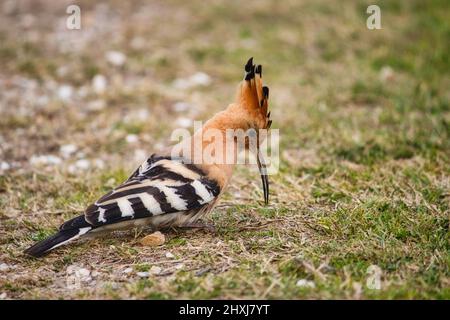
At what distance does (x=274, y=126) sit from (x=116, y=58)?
2434mm

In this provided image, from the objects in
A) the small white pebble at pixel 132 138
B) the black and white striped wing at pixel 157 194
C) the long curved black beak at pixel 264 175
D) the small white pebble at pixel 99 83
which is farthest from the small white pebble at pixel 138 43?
the black and white striped wing at pixel 157 194

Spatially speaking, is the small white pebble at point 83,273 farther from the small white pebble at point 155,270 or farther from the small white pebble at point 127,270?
the small white pebble at point 155,270

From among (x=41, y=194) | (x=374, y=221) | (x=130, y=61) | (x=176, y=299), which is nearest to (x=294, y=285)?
(x=176, y=299)

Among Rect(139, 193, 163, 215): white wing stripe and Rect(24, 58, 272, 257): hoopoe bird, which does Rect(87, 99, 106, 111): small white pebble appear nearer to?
Rect(24, 58, 272, 257): hoopoe bird

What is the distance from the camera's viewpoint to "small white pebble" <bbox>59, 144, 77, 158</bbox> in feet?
17.6

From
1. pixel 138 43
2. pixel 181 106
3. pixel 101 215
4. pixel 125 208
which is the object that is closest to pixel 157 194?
pixel 125 208

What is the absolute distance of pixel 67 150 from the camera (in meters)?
5.43

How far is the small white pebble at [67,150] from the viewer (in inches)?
211

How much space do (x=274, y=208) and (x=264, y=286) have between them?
110 centimetres

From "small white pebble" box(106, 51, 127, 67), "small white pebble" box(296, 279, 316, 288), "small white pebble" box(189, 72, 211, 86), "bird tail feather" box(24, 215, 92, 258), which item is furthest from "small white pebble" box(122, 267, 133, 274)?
"small white pebble" box(106, 51, 127, 67)

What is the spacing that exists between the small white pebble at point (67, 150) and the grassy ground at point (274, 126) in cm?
4

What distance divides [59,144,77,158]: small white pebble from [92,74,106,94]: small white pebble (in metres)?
1.23
